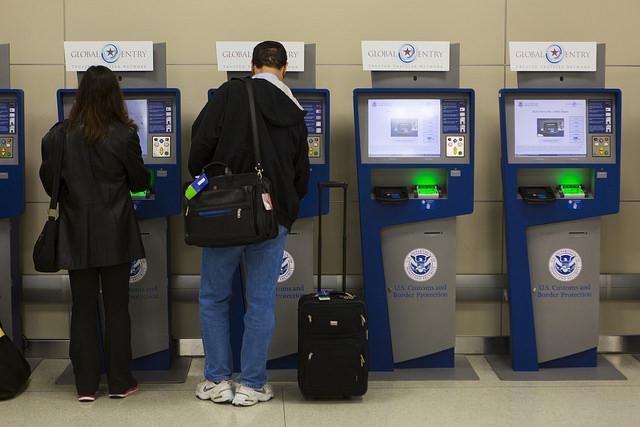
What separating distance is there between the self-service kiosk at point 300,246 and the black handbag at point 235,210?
60 centimetres

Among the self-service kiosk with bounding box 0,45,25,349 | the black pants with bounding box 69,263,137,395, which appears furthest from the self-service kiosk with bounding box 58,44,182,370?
the black pants with bounding box 69,263,137,395

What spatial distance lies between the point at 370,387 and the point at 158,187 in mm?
1492

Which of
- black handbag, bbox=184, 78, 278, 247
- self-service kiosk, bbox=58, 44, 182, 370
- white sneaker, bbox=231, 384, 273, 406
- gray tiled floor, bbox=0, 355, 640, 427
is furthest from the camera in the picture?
self-service kiosk, bbox=58, 44, 182, 370

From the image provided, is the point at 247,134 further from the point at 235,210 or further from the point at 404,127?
the point at 404,127

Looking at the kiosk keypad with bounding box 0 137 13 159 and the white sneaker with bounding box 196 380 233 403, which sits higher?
the kiosk keypad with bounding box 0 137 13 159

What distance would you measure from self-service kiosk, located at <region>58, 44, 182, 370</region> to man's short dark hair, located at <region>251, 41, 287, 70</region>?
56 centimetres

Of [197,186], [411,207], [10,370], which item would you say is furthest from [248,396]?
[411,207]

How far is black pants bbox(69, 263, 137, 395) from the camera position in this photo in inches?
155

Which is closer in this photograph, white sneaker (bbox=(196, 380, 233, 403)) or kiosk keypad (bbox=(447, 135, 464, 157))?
white sneaker (bbox=(196, 380, 233, 403))

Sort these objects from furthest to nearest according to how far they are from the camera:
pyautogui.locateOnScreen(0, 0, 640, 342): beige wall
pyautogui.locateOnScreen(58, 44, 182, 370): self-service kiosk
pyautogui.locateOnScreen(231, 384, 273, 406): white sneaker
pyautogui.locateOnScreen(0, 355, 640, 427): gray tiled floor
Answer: pyautogui.locateOnScreen(0, 0, 640, 342): beige wall, pyautogui.locateOnScreen(58, 44, 182, 370): self-service kiosk, pyautogui.locateOnScreen(231, 384, 273, 406): white sneaker, pyautogui.locateOnScreen(0, 355, 640, 427): gray tiled floor

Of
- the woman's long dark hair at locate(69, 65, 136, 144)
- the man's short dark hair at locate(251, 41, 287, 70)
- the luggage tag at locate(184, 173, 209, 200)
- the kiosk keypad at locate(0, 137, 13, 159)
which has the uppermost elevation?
the man's short dark hair at locate(251, 41, 287, 70)

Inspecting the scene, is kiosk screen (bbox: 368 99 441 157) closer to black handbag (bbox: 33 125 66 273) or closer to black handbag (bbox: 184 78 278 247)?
black handbag (bbox: 184 78 278 247)

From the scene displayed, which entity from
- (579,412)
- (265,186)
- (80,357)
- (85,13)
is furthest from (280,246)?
(85,13)

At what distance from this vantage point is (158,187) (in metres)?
4.25
